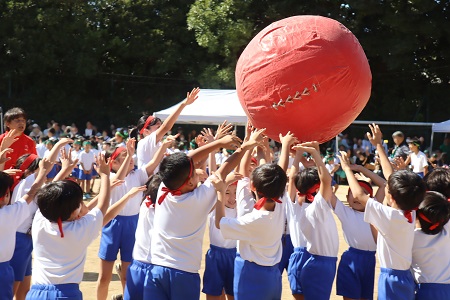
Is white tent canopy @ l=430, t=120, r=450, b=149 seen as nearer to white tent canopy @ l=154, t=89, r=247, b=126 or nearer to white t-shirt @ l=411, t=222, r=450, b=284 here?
white tent canopy @ l=154, t=89, r=247, b=126

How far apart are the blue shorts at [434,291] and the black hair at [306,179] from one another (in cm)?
124

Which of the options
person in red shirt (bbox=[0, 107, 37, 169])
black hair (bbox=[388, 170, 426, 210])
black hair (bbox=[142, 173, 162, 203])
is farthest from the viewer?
person in red shirt (bbox=[0, 107, 37, 169])

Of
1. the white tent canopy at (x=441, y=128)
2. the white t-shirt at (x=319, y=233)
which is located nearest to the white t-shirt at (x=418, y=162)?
the white tent canopy at (x=441, y=128)

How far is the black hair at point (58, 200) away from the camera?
12.9ft

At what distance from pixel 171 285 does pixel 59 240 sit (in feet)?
2.69

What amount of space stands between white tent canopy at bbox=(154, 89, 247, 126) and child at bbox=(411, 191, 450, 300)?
1180 cm

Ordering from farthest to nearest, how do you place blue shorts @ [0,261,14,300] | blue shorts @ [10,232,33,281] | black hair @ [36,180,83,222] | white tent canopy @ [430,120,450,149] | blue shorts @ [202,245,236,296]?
white tent canopy @ [430,120,450,149] < blue shorts @ [10,232,33,281] < blue shorts @ [202,245,236,296] < blue shorts @ [0,261,14,300] < black hair @ [36,180,83,222]

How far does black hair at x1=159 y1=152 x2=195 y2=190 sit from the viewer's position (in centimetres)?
425

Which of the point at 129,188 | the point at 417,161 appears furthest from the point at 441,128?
the point at 129,188

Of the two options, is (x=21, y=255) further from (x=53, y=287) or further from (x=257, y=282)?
(x=257, y=282)

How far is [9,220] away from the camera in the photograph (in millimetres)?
4512

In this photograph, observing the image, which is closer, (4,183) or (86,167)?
(4,183)

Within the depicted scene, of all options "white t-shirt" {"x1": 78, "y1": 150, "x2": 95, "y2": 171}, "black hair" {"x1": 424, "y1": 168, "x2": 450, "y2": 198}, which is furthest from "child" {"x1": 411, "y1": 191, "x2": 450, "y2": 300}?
"white t-shirt" {"x1": 78, "y1": 150, "x2": 95, "y2": 171}

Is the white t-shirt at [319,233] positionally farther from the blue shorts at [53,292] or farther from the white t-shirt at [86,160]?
the white t-shirt at [86,160]
